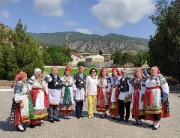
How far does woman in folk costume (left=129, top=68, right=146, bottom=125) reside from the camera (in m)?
8.76

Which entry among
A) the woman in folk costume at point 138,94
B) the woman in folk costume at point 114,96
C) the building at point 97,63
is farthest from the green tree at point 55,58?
the woman in folk costume at point 138,94

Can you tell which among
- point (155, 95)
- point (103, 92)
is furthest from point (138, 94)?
point (103, 92)

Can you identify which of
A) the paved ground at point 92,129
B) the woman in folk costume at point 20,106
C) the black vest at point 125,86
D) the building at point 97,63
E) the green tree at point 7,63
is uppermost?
the building at point 97,63

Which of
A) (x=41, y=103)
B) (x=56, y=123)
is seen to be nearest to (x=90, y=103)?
(x=56, y=123)

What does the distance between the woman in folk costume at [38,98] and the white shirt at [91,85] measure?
5.40 feet

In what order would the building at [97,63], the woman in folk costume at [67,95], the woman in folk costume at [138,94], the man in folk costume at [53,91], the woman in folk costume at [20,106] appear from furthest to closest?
the building at [97,63] < the woman in folk costume at [67,95] < the man in folk costume at [53,91] < the woman in folk costume at [138,94] < the woman in folk costume at [20,106]

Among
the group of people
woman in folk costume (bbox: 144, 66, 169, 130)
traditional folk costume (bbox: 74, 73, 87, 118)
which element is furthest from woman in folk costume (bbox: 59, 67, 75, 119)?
woman in folk costume (bbox: 144, 66, 169, 130)

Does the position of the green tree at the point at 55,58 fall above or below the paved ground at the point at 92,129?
above

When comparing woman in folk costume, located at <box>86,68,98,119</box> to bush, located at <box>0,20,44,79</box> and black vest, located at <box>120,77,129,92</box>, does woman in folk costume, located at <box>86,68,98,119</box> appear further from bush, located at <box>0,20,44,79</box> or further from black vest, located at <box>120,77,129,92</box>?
bush, located at <box>0,20,44,79</box>

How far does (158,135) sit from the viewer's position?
7.83 m

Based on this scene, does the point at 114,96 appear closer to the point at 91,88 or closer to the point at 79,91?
the point at 91,88

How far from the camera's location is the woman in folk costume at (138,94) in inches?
345

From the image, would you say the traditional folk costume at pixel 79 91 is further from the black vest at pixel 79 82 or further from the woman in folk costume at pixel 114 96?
the woman in folk costume at pixel 114 96

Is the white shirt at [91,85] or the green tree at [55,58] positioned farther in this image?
the green tree at [55,58]
